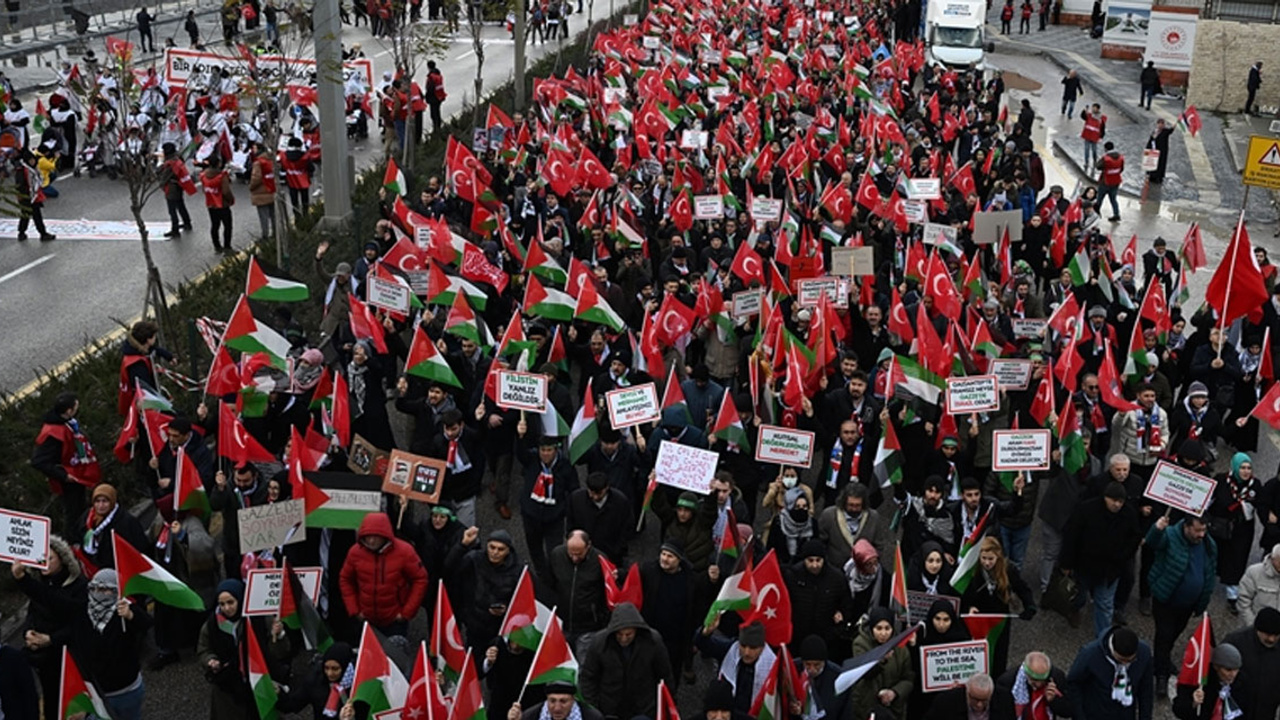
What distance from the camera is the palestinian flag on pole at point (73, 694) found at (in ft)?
24.3

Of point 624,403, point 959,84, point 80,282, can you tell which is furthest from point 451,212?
point 959,84

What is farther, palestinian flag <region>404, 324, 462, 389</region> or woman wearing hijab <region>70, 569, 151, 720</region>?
palestinian flag <region>404, 324, 462, 389</region>

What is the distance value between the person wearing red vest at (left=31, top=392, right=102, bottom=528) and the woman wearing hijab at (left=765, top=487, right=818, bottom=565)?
18.0 feet

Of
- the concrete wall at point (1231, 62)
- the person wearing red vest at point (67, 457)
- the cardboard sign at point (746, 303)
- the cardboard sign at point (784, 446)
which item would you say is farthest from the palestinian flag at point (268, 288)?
the concrete wall at point (1231, 62)

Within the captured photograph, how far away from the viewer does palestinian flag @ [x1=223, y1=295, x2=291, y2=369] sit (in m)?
11.9

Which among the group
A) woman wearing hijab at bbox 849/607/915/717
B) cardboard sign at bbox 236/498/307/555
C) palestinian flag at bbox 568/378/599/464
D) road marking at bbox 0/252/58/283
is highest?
cardboard sign at bbox 236/498/307/555

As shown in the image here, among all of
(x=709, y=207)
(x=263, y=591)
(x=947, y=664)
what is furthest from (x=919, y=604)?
(x=709, y=207)

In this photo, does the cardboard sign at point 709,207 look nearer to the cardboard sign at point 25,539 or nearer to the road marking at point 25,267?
the road marking at point 25,267

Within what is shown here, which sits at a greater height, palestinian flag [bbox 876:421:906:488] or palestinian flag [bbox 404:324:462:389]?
palestinian flag [bbox 404:324:462:389]

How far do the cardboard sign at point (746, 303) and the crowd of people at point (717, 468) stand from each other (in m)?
0.03

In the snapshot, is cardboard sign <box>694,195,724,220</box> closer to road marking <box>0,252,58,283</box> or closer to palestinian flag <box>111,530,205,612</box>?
road marking <box>0,252,58,283</box>

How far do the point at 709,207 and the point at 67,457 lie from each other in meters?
9.01

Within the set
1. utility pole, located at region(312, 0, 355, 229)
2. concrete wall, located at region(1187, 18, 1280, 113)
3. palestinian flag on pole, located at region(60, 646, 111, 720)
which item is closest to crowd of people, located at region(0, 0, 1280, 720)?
palestinian flag on pole, located at region(60, 646, 111, 720)

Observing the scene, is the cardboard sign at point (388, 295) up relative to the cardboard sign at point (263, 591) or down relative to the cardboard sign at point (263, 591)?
up
